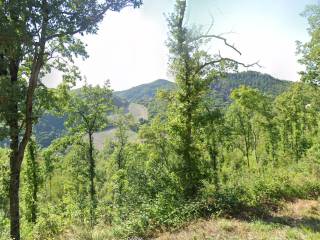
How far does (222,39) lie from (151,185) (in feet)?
29.4

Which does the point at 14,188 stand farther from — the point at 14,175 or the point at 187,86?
the point at 187,86

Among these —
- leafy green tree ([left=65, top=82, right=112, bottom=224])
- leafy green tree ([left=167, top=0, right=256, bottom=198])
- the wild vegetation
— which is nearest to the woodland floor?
the wild vegetation

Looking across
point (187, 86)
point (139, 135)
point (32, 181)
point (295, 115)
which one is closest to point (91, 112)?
point (139, 135)

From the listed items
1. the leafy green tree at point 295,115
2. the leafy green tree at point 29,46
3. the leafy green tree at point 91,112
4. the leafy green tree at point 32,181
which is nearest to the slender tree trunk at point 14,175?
the leafy green tree at point 29,46

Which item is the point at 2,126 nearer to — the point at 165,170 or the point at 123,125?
the point at 165,170

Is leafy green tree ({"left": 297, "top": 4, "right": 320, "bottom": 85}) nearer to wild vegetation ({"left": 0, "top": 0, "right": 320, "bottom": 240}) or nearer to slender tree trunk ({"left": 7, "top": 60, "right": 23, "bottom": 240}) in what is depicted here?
wild vegetation ({"left": 0, "top": 0, "right": 320, "bottom": 240})

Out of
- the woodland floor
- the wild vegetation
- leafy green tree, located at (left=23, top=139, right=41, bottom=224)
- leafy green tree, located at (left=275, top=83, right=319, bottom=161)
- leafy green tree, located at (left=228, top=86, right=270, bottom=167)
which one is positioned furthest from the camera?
leafy green tree, located at (left=275, top=83, right=319, bottom=161)

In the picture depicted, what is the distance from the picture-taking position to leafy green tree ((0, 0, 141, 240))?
39.3 feet

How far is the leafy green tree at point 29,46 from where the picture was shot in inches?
472

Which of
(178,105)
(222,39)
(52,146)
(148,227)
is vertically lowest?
(148,227)

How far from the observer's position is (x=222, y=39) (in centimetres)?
2130

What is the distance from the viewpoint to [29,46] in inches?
496

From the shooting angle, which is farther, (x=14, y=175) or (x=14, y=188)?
(x=14, y=188)

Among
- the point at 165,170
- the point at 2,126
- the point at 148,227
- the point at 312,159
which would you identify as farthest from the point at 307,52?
the point at 2,126
